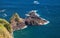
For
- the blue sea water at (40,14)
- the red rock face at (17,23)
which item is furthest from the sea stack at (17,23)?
the blue sea water at (40,14)

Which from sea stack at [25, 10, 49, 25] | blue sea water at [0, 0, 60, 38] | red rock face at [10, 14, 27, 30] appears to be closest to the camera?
blue sea water at [0, 0, 60, 38]

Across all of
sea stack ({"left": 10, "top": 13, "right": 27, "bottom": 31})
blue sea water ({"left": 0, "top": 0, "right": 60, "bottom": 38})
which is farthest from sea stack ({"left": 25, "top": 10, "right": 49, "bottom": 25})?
blue sea water ({"left": 0, "top": 0, "right": 60, "bottom": 38})

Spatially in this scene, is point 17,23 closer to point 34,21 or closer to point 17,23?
point 17,23

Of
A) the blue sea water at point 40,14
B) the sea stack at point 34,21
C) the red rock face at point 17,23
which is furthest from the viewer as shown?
the sea stack at point 34,21

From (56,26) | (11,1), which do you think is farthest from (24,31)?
(11,1)

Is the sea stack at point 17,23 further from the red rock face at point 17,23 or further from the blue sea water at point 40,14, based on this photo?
the blue sea water at point 40,14

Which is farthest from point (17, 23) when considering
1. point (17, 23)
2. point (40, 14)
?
point (40, 14)

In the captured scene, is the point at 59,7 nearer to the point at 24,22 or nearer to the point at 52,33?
the point at 24,22

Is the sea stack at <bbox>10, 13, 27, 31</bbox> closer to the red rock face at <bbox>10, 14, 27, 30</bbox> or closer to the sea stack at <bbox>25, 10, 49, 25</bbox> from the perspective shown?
the red rock face at <bbox>10, 14, 27, 30</bbox>
